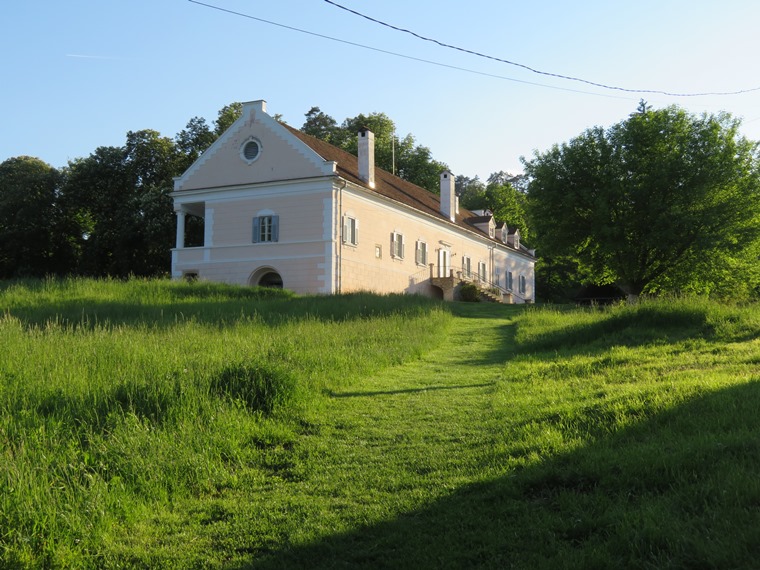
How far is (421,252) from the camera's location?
4238 cm

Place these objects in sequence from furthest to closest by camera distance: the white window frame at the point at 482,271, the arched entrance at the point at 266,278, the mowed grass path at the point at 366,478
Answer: the white window frame at the point at 482,271 < the arched entrance at the point at 266,278 < the mowed grass path at the point at 366,478

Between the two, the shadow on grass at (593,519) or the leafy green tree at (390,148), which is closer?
the shadow on grass at (593,519)

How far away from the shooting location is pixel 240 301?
79.0ft

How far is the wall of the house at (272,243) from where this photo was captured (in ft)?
111

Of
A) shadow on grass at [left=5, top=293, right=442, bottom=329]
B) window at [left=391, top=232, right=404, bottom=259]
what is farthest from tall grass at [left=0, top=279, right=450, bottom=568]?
window at [left=391, top=232, right=404, bottom=259]

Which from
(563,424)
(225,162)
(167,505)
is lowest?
(167,505)

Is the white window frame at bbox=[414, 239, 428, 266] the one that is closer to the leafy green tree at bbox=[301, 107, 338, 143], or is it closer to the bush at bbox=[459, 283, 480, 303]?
the bush at bbox=[459, 283, 480, 303]

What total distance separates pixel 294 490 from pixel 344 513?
0.81 m

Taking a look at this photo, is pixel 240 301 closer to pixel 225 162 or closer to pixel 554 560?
pixel 225 162

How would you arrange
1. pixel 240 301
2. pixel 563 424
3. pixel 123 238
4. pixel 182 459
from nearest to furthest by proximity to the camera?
pixel 182 459 < pixel 563 424 < pixel 240 301 < pixel 123 238

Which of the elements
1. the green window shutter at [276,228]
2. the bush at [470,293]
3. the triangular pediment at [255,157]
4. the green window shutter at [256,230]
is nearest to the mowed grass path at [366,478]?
the green window shutter at [276,228]

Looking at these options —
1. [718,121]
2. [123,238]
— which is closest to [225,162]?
[123,238]

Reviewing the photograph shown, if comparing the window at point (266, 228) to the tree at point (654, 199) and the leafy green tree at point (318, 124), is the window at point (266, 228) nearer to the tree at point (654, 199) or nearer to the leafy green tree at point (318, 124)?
the tree at point (654, 199)

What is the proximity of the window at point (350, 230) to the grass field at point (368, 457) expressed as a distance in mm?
21866
